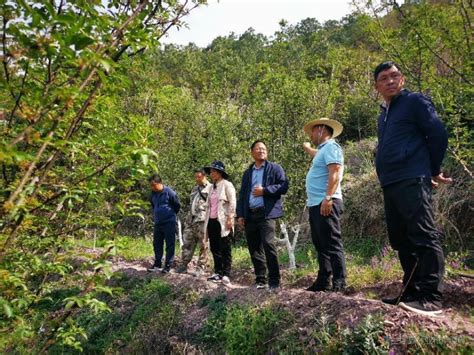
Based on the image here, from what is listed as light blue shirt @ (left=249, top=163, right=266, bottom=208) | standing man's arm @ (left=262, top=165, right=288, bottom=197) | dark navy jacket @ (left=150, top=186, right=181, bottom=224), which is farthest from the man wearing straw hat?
dark navy jacket @ (left=150, top=186, right=181, bottom=224)

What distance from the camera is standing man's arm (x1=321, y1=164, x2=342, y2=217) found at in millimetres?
4512

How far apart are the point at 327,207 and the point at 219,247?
119 inches

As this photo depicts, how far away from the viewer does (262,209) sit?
5.51 metres

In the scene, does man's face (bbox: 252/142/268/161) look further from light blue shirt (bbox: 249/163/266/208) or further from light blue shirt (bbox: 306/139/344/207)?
light blue shirt (bbox: 306/139/344/207)

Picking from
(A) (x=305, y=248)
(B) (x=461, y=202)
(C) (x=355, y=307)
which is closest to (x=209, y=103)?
(A) (x=305, y=248)

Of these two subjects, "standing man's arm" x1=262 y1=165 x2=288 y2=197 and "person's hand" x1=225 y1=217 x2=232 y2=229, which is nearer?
"standing man's arm" x1=262 y1=165 x2=288 y2=197

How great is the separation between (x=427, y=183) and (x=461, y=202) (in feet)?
18.2

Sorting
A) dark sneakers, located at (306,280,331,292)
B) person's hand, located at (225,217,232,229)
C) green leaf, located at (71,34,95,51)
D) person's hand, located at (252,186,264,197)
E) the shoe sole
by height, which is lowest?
dark sneakers, located at (306,280,331,292)

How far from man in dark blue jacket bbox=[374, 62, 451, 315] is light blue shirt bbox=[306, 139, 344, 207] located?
2.82ft

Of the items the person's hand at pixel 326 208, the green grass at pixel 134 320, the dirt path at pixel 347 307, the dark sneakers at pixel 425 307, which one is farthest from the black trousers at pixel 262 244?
the dark sneakers at pixel 425 307

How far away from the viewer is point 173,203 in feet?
26.2

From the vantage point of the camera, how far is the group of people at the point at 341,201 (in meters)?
3.39

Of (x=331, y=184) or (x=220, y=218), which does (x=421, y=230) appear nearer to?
(x=331, y=184)

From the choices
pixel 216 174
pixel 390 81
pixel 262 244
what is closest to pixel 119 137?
pixel 390 81
